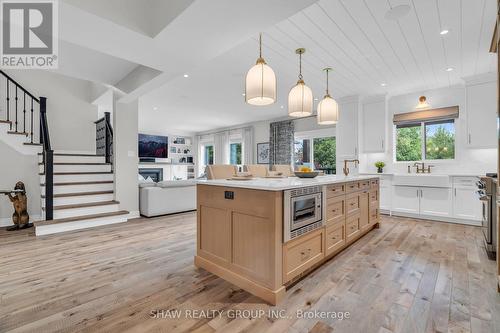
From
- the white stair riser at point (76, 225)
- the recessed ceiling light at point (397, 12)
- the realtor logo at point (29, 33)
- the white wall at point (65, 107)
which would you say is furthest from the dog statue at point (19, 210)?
the recessed ceiling light at point (397, 12)

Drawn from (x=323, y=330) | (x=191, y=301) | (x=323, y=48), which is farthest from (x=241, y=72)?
(x=323, y=330)

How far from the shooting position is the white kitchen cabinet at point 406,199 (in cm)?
457

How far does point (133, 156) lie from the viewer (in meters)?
4.85

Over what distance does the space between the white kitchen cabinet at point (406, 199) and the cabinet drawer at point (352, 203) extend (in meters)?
2.27

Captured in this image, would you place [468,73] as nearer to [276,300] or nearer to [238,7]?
[238,7]

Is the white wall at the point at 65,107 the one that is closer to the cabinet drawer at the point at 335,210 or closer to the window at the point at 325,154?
the cabinet drawer at the point at 335,210

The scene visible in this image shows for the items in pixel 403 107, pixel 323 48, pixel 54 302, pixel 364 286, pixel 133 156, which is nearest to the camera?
pixel 54 302

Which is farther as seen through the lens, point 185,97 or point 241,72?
point 185,97

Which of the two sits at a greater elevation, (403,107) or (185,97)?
(185,97)

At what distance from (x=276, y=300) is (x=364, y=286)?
837 mm

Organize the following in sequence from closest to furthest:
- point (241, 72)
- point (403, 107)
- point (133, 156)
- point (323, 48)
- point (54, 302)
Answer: point (54, 302) → point (323, 48) → point (241, 72) → point (133, 156) → point (403, 107)

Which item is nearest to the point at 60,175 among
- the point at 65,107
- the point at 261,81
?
the point at 65,107

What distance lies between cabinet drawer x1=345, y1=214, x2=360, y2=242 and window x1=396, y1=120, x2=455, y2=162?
314cm

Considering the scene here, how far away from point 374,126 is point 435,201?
191cm
